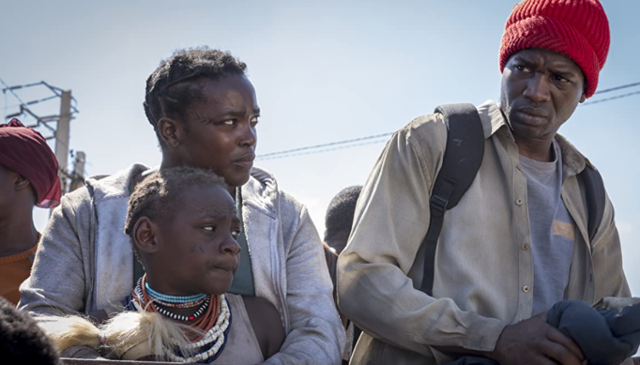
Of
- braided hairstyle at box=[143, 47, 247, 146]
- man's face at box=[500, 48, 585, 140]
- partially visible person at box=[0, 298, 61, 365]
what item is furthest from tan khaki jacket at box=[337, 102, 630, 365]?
partially visible person at box=[0, 298, 61, 365]

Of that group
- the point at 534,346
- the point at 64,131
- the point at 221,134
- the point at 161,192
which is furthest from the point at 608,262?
the point at 64,131

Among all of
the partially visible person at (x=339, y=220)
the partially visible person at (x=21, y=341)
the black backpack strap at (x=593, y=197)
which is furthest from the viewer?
the partially visible person at (x=339, y=220)

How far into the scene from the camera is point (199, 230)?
2908 millimetres

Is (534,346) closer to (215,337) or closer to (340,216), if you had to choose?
(215,337)

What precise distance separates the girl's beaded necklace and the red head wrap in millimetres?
1544

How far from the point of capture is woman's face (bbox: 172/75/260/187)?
130 inches

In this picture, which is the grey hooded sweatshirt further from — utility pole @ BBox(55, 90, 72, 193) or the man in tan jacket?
utility pole @ BBox(55, 90, 72, 193)

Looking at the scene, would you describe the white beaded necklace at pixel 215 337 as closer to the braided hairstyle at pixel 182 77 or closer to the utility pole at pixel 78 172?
the braided hairstyle at pixel 182 77

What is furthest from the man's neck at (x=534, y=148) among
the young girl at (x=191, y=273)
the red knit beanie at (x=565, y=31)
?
the young girl at (x=191, y=273)

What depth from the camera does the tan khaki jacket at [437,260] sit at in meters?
2.97

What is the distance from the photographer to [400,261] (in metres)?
3.12

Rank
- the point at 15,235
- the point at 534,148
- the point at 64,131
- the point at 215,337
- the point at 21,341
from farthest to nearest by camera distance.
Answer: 1. the point at 64,131
2. the point at 15,235
3. the point at 534,148
4. the point at 215,337
5. the point at 21,341

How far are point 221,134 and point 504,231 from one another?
127cm

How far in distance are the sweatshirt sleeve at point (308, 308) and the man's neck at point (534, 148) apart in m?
1.04
